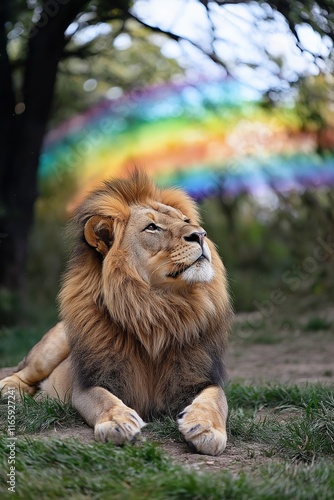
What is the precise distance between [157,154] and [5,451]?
1016 cm

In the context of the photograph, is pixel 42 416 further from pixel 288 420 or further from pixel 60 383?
pixel 288 420

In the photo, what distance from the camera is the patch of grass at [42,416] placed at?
461 cm

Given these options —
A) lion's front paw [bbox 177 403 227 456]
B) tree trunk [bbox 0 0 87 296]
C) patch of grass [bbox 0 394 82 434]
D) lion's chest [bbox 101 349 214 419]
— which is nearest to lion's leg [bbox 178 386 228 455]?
lion's front paw [bbox 177 403 227 456]

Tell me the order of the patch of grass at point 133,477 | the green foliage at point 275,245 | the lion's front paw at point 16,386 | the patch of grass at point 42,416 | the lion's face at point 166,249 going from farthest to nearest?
the green foliage at point 275,245 → the lion's front paw at point 16,386 → the patch of grass at point 42,416 → the lion's face at point 166,249 → the patch of grass at point 133,477

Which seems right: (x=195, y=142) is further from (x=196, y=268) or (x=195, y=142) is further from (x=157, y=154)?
(x=196, y=268)

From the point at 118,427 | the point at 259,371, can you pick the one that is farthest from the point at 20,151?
the point at 118,427

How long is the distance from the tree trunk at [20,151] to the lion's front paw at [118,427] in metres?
6.85

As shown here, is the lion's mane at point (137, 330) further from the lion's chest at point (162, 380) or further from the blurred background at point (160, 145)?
the blurred background at point (160, 145)

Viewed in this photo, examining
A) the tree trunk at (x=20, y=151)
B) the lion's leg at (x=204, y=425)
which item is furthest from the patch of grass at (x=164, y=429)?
the tree trunk at (x=20, y=151)

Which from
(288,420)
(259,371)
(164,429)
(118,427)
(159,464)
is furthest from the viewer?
(259,371)

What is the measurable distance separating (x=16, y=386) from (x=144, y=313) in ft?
5.06

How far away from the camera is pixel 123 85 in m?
14.1

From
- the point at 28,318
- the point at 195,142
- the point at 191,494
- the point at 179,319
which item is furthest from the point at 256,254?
the point at 191,494

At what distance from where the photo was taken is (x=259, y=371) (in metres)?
7.92
